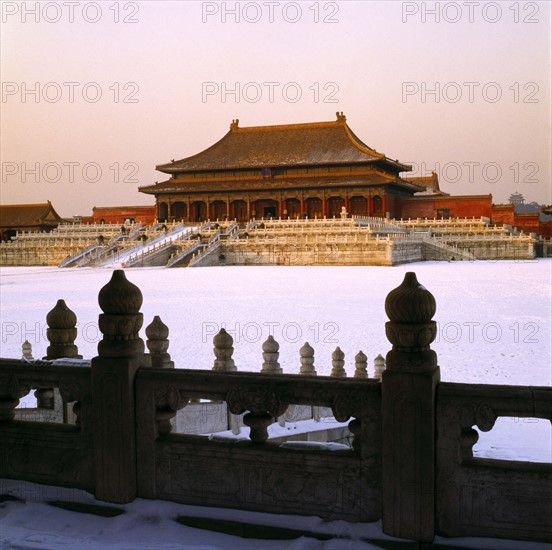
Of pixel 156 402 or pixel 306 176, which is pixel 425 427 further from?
pixel 306 176

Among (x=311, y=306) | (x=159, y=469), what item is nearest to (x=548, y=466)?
(x=159, y=469)

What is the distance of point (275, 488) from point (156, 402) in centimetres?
86

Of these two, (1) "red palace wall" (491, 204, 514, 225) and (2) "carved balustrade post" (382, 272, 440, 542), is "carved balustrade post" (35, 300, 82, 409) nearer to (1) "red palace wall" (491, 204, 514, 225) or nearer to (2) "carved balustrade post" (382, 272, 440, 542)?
(2) "carved balustrade post" (382, 272, 440, 542)

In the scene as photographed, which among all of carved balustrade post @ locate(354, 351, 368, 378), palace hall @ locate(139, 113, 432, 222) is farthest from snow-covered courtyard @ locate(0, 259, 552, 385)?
palace hall @ locate(139, 113, 432, 222)

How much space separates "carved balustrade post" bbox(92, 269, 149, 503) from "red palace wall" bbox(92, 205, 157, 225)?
168 ft

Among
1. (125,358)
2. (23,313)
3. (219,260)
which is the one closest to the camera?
(125,358)

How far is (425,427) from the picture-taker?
349 centimetres

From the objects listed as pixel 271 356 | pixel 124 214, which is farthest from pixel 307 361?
pixel 124 214

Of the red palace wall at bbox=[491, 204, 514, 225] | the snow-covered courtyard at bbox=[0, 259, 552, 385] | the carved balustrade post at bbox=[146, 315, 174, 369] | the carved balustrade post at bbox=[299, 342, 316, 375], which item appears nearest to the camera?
the carved balustrade post at bbox=[146, 315, 174, 369]

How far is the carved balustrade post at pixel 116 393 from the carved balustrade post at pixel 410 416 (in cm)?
150

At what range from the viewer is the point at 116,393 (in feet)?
13.2

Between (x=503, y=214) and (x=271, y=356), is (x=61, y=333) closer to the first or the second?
(x=271, y=356)

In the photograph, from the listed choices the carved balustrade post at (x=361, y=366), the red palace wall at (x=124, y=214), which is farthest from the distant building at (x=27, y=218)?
the carved balustrade post at (x=361, y=366)

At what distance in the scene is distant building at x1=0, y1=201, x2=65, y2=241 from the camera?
52594 mm
